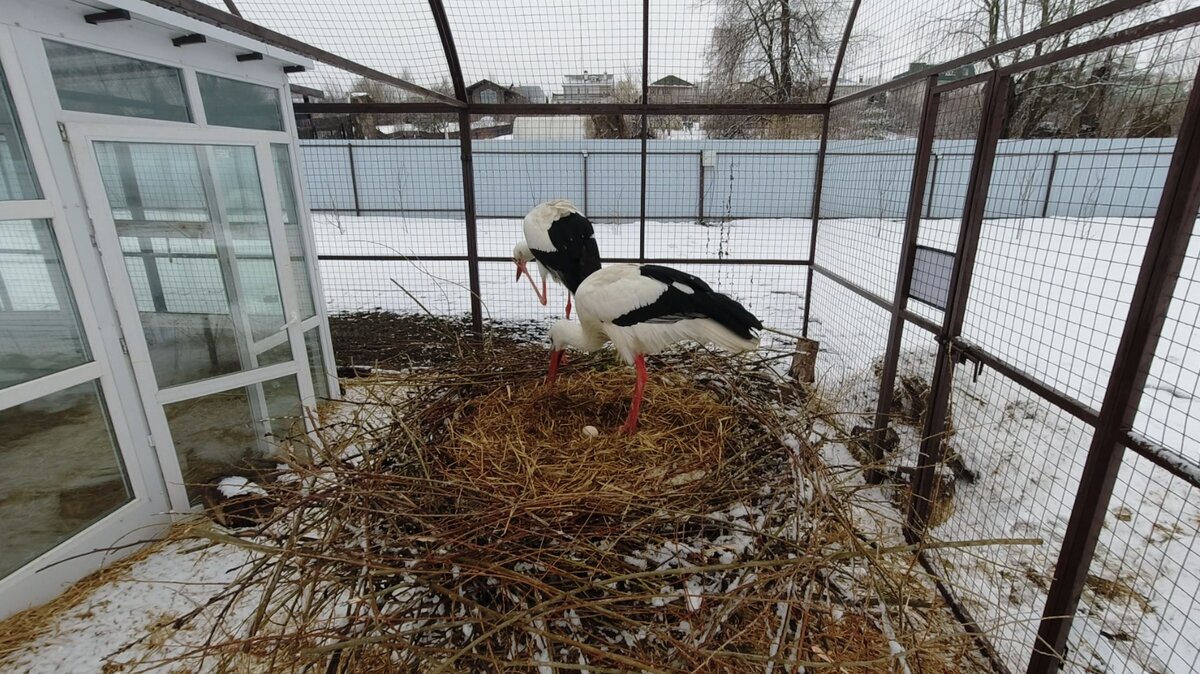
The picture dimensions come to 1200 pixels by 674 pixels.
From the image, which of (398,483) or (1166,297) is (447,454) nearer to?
(398,483)

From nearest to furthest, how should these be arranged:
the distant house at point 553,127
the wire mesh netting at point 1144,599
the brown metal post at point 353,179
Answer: the wire mesh netting at point 1144,599, the distant house at point 553,127, the brown metal post at point 353,179

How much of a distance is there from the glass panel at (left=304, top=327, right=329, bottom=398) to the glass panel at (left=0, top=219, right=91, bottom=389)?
1.60m

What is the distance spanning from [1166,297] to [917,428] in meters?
2.12

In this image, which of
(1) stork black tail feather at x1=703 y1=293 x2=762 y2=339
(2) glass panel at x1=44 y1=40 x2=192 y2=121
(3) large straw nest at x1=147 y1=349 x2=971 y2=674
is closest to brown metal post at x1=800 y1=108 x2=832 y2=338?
(1) stork black tail feather at x1=703 y1=293 x2=762 y2=339

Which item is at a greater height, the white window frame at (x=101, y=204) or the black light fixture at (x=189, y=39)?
the black light fixture at (x=189, y=39)

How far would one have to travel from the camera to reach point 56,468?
258 centimetres

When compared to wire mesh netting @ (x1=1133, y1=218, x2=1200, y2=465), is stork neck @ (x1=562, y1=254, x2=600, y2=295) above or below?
above

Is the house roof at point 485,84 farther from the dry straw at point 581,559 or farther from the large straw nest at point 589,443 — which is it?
the dry straw at point 581,559

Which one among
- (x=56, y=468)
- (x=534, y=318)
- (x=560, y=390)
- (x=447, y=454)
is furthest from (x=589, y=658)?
(x=534, y=318)

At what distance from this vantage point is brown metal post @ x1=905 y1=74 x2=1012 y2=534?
2.27 metres

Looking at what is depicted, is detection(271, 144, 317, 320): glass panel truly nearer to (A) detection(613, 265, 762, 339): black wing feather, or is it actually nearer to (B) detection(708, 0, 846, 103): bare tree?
(A) detection(613, 265, 762, 339): black wing feather

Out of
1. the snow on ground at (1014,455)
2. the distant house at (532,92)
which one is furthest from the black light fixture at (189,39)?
the distant house at (532,92)

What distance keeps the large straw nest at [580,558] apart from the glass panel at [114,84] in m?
2.12

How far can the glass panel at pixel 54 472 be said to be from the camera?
7.92 feet
